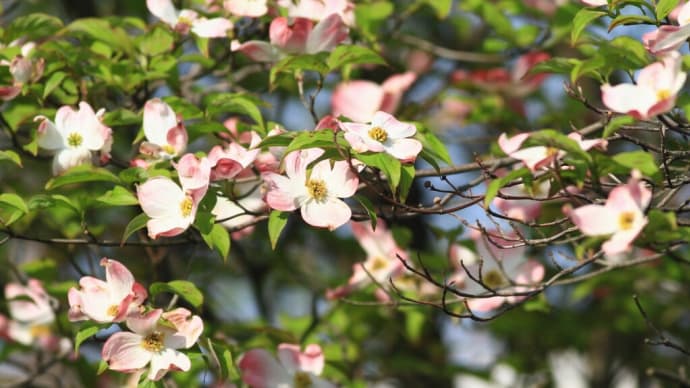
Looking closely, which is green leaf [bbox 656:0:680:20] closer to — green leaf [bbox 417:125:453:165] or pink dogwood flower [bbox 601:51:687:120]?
pink dogwood flower [bbox 601:51:687:120]

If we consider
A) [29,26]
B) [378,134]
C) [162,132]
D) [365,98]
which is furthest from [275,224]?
[365,98]

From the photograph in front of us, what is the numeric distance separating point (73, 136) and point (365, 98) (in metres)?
0.72

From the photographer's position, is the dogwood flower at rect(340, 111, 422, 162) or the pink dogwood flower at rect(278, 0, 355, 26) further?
the pink dogwood flower at rect(278, 0, 355, 26)

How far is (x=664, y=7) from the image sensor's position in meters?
1.17

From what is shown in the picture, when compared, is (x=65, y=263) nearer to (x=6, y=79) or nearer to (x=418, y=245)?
(x=418, y=245)

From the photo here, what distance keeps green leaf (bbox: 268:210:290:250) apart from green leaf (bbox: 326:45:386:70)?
0.29 meters

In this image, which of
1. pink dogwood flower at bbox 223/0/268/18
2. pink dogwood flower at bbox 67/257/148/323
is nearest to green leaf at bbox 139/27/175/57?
pink dogwood flower at bbox 223/0/268/18

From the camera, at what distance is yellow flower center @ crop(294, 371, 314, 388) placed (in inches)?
61.3

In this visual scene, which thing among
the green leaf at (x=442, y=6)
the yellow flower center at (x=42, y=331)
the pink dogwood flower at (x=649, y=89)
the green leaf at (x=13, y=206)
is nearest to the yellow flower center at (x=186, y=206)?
the green leaf at (x=13, y=206)

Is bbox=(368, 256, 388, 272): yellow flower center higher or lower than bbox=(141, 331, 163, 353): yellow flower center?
lower

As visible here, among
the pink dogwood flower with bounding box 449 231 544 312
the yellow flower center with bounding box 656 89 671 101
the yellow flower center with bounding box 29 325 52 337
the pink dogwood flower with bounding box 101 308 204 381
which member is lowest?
the yellow flower center with bounding box 29 325 52 337

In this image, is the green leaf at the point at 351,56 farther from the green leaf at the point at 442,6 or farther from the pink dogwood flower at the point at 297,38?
the green leaf at the point at 442,6

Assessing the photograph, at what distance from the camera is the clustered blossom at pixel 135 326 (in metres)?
1.21

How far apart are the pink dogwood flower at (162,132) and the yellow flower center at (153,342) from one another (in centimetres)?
27
